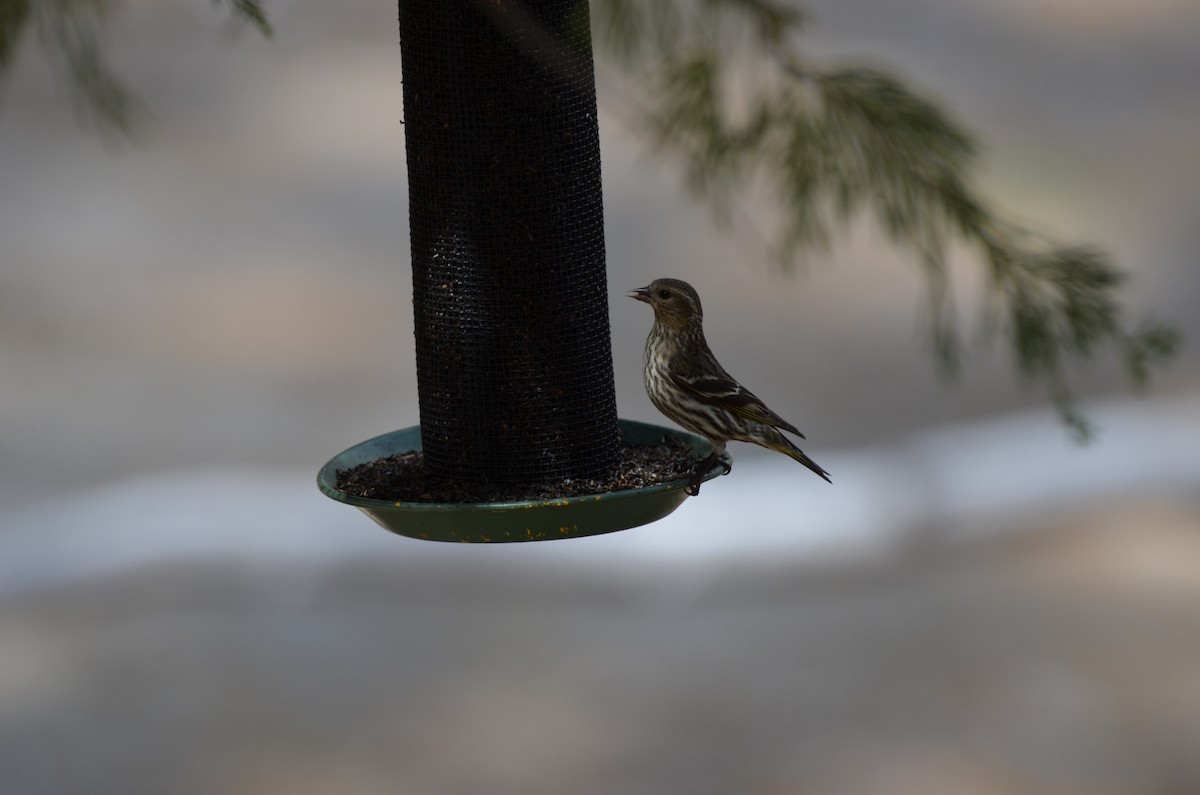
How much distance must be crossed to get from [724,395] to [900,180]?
0.79m

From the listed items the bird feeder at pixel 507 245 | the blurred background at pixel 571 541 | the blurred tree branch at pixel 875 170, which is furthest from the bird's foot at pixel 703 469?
the blurred background at pixel 571 541

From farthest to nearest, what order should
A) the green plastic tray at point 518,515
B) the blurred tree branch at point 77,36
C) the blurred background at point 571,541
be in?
the blurred background at point 571,541
the blurred tree branch at point 77,36
the green plastic tray at point 518,515

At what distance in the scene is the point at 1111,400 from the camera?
12961 millimetres

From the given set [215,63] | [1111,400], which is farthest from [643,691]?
[215,63]

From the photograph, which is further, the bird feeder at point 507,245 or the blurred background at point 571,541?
the blurred background at point 571,541

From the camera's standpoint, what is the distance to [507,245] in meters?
4.14

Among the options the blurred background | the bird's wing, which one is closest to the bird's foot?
the bird's wing

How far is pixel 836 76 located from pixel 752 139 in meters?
0.23

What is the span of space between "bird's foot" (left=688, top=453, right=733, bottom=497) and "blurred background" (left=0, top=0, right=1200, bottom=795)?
335 cm

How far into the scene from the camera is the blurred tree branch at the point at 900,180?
3.74 m

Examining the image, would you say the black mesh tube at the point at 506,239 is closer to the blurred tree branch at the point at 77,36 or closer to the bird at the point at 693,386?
the bird at the point at 693,386

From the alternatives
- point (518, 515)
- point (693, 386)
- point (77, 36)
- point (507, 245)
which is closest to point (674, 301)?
point (693, 386)

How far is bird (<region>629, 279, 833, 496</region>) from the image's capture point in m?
4.30

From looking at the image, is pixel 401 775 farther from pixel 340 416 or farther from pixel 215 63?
pixel 215 63
